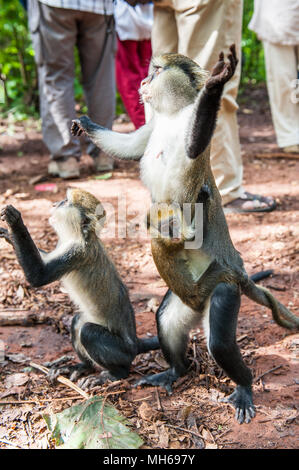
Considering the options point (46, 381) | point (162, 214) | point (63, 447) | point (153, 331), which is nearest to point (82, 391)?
point (46, 381)

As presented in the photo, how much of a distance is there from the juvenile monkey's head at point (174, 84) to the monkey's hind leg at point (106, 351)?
1399 millimetres

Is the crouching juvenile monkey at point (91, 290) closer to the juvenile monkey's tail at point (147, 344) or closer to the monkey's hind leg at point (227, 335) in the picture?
A: the juvenile monkey's tail at point (147, 344)

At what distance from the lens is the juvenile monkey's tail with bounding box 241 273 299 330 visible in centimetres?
332

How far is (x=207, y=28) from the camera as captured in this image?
16.4ft

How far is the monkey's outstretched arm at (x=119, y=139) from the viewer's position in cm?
339

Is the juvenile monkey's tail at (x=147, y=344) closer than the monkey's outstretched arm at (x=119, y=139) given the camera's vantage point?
No

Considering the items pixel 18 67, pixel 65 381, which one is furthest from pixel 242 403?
pixel 18 67

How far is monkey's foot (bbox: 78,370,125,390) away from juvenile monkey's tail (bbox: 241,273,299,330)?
101 centimetres

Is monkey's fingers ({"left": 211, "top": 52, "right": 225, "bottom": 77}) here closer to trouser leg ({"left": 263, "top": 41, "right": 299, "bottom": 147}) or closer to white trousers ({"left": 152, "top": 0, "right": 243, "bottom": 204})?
white trousers ({"left": 152, "top": 0, "right": 243, "bottom": 204})

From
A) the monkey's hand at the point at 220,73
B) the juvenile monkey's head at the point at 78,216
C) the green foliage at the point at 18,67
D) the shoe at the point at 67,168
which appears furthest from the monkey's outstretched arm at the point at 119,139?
the green foliage at the point at 18,67

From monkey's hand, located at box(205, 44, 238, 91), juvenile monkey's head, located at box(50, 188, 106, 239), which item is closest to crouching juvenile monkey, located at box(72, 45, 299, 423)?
monkey's hand, located at box(205, 44, 238, 91)

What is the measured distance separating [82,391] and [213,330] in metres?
0.92

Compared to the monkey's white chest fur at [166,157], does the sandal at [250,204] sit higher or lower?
lower

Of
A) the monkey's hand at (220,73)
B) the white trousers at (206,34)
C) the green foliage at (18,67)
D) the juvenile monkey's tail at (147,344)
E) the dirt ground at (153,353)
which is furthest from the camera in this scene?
the green foliage at (18,67)
